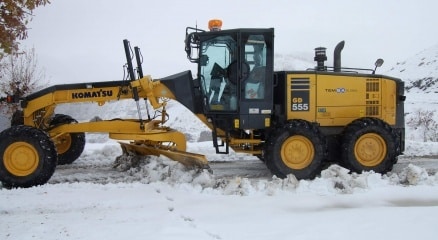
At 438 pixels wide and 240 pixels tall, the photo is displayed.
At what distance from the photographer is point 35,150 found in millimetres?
7152

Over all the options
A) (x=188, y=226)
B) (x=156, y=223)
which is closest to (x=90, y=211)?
(x=156, y=223)

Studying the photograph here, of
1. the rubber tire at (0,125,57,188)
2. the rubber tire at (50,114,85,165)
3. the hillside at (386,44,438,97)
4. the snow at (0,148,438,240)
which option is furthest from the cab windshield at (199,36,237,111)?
the hillside at (386,44,438,97)

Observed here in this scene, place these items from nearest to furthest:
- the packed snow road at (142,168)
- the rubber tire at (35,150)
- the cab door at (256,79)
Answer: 1. the rubber tire at (35,150)
2. the packed snow road at (142,168)
3. the cab door at (256,79)

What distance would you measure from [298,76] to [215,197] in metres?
3.03

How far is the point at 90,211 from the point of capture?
18.9 feet

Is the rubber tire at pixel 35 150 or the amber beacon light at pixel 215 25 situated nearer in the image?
the rubber tire at pixel 35 150

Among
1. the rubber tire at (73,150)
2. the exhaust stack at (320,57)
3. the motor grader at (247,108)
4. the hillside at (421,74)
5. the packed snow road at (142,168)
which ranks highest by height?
the hillside at (421,74)

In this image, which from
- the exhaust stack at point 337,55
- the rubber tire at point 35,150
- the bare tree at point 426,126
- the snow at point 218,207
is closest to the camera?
the snow at point 218,207

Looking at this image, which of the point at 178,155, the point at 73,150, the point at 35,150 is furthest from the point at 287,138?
the point at 73,150

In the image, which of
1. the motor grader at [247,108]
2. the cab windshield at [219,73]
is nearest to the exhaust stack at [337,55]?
the motor grader at [247,108]

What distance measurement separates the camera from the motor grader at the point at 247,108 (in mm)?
7789

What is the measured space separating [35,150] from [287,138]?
415 centimetres

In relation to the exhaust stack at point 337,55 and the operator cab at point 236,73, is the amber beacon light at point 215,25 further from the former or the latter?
the exhaust stack at point 337,55

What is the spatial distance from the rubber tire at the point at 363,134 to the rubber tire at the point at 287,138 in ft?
1.68
